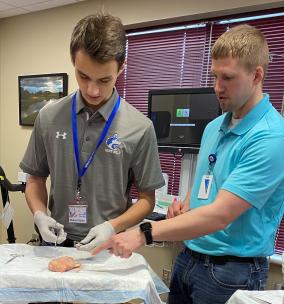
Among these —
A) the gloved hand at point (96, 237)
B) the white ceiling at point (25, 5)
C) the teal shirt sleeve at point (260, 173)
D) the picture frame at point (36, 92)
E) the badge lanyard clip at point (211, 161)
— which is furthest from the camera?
the picture frame at point (36, 92)

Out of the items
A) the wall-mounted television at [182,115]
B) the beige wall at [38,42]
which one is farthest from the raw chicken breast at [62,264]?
the beige wall at [38,42]

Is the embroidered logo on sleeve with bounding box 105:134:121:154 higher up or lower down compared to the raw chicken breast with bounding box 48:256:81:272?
higher up

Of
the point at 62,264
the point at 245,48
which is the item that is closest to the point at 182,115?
the point at 245,48

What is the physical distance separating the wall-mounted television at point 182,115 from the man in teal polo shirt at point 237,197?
1.16 m

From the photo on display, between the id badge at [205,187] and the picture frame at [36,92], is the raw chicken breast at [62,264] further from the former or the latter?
the picture frame at [36,92]

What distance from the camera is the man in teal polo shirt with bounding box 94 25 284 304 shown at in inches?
38.7

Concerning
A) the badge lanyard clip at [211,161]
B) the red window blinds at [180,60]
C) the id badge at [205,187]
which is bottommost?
the id badge at [205,187]

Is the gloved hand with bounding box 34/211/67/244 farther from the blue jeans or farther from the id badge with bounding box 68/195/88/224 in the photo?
the blue jeans

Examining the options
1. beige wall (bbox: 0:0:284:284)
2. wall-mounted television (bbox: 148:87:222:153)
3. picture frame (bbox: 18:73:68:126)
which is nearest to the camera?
wall-mounted television (bbox: 148:87:222:153)

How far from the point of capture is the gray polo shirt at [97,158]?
1.16 m

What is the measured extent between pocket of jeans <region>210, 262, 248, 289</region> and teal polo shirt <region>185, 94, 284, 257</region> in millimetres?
51

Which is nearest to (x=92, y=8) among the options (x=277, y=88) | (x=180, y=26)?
(x=180, y=26)

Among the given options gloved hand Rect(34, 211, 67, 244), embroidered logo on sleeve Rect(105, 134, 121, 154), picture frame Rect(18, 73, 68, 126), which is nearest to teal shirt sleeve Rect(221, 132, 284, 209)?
embroidered logo on sleeve Rect(105, 134, 121, 154)

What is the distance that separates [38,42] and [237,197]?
10.3 ft
